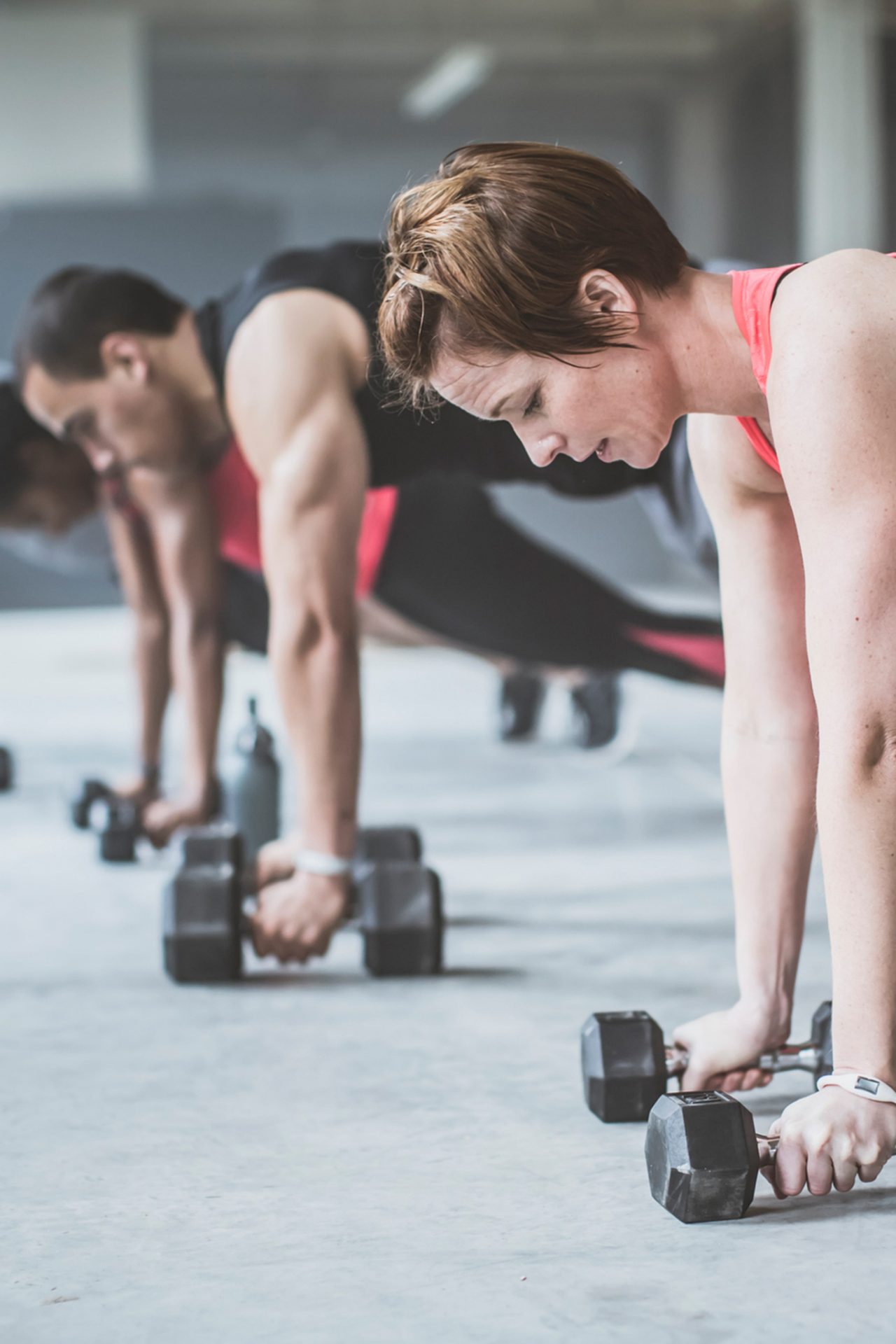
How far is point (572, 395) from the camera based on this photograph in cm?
115

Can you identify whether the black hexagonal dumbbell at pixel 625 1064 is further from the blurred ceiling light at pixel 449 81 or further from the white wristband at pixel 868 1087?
the blurred ceiling light at pixel 449 81

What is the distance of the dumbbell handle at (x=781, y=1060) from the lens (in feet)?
4.46

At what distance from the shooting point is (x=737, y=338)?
3.85 feet

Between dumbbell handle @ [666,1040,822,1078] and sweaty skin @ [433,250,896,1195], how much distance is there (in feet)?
0.04

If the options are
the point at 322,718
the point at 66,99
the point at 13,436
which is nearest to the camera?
the point at 322,718

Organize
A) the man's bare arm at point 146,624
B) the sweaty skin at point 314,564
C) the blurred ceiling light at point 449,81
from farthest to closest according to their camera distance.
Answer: the blurred ceiling light at point 449,81 → the man's bare arm at point 146,624 → the sweaty skin at point 314,564

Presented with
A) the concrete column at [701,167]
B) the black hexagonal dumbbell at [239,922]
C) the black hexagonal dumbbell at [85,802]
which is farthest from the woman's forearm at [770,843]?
the concrete column at [701,167]

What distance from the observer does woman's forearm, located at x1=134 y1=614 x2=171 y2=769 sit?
10.5 feet

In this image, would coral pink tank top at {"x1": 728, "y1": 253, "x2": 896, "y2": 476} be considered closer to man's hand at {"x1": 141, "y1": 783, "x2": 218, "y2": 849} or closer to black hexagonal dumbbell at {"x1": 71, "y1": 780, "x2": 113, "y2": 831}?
man's hand at {"x1": 141, "y1": 783, "x2": 218, "y2": 849}

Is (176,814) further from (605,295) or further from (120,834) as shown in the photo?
(605,295)

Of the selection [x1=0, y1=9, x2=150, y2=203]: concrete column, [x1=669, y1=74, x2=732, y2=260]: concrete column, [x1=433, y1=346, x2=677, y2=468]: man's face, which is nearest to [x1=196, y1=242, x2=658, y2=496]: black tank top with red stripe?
[x1=433, y1=346, x2=677, y2=468]: man's face

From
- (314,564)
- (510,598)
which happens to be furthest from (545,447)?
(510,598)

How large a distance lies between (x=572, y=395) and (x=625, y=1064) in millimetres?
571

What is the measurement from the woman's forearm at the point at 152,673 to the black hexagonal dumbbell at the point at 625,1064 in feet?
6.50
